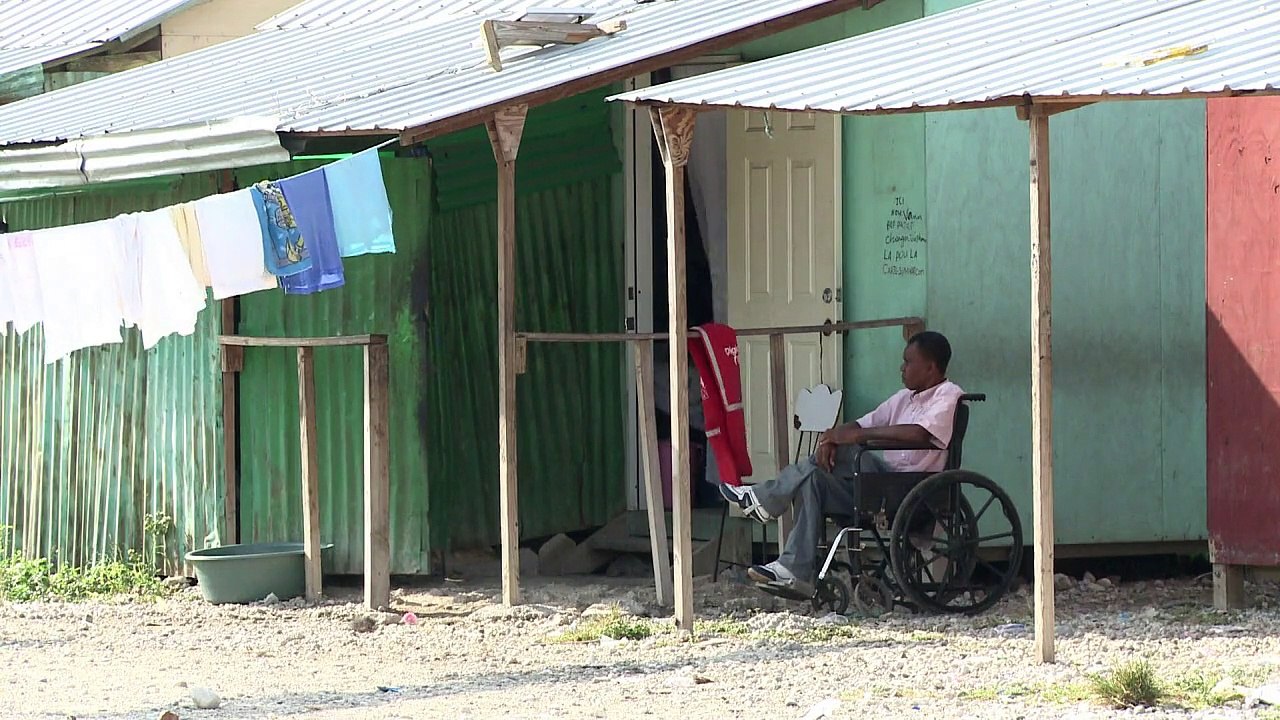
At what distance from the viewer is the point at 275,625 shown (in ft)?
28.2

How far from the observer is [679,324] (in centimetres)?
781

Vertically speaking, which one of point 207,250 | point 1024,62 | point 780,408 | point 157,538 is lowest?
point 157,538

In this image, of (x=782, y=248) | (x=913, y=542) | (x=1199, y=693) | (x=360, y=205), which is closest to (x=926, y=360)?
(x=913, y=542)

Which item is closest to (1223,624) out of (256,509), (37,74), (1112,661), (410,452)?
(1112,661)

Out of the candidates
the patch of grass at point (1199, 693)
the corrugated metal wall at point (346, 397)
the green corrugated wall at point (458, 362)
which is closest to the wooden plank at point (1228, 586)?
the patch of grass at point (1199, 693)

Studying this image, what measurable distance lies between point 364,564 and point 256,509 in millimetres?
689

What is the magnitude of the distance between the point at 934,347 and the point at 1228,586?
1.62m

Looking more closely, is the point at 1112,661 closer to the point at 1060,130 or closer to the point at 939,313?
the point at 939,313

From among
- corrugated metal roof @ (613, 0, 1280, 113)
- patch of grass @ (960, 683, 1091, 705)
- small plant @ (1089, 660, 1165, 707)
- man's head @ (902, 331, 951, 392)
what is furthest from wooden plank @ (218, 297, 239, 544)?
small plant @ (1089, 660, 1165, 707)

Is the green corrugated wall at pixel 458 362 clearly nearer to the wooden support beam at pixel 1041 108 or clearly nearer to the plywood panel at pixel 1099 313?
the plywood panel at pixel 1099 313

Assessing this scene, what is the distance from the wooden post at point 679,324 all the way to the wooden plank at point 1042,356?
1407 millimetres

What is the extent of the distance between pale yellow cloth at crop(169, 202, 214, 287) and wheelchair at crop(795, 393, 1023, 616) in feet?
9.11

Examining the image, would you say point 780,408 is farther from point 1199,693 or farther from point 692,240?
point 1199,693

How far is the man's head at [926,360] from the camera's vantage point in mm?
8453
